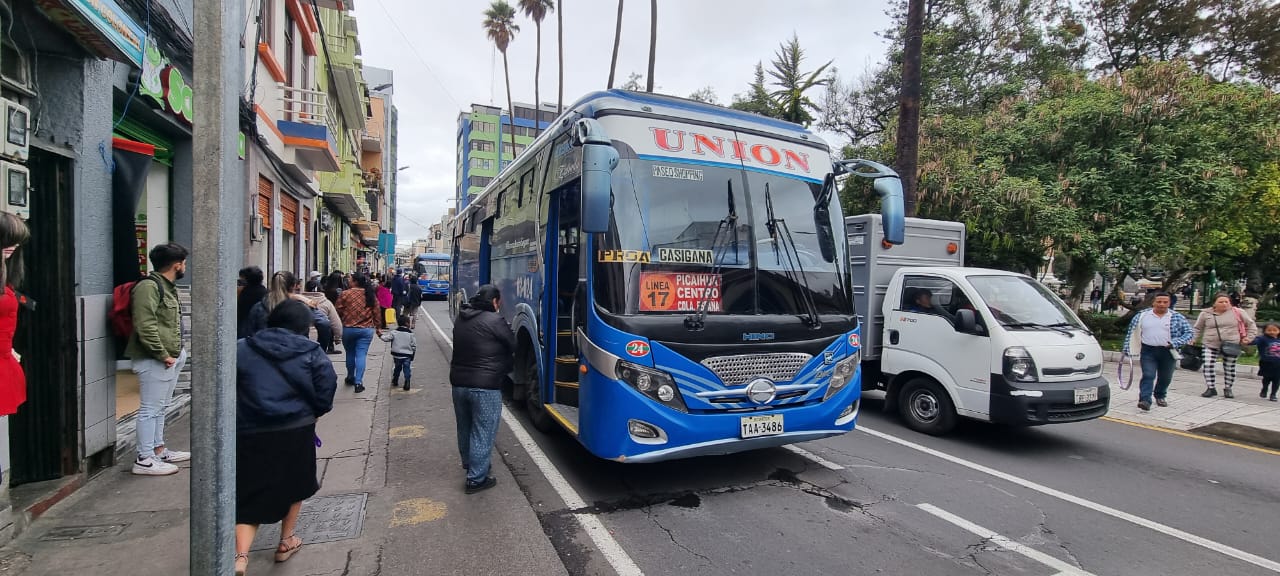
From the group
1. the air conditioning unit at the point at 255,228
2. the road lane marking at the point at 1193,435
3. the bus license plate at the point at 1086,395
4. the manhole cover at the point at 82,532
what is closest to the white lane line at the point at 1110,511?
the bus license plate at the point at 1086,395

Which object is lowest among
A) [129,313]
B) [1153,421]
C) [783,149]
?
[1153,421]

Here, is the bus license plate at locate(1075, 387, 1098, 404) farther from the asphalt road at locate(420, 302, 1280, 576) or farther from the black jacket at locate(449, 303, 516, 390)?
the black jacket at locate(449, 303, 516, 390)

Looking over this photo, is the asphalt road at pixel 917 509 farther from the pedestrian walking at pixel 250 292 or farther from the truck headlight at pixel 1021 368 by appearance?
the pedestrian walking at pixel 250 292

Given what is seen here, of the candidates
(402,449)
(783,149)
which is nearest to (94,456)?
(402,449)

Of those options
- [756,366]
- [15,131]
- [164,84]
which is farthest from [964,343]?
[164,84]

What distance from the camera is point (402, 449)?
19.6 feet

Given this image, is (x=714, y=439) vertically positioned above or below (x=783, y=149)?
below

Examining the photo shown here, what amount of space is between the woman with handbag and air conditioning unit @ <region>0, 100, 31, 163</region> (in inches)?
557

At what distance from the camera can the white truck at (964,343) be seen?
6.19m

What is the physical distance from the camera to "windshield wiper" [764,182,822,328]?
505 centimetres

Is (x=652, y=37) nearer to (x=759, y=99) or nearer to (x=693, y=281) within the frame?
(x=759, y=99)

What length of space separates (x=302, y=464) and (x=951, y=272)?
6.73 meters

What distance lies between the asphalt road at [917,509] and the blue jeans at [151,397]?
2.81m

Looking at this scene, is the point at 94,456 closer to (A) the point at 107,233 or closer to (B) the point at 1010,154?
(A) the point at 107,233
